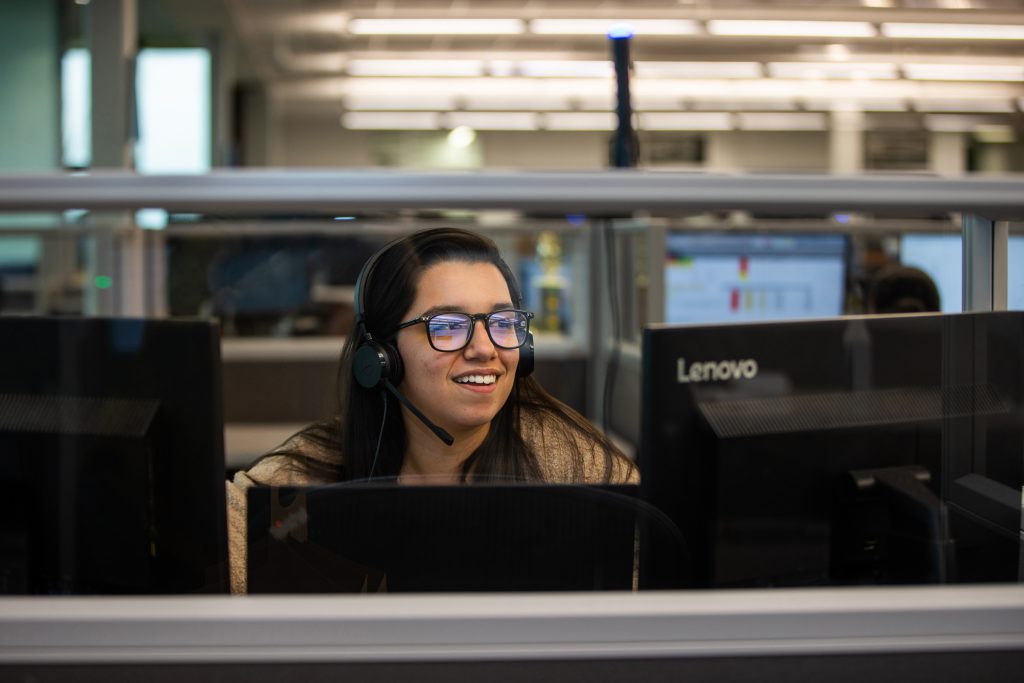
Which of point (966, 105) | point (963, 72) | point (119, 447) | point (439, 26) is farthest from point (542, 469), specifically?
point (966, 105)

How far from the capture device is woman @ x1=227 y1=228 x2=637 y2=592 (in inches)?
38.7

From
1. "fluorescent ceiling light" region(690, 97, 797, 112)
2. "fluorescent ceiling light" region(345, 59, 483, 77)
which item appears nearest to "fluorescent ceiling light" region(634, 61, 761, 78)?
"fluorescent ceiling light" region(690, 97, 797, 112)

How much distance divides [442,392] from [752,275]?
1.85 meters

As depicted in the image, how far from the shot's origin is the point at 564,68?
779 cm

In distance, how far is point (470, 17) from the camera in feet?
20.2

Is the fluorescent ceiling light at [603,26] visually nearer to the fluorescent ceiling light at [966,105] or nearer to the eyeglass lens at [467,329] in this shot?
the fluorescent ceiling light at [966,105]

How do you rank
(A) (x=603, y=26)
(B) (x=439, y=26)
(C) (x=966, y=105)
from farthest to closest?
1. (C) (x=966, y=105)
2. (B) (x=439, y=26)
3. (A) (x=603, y=26)

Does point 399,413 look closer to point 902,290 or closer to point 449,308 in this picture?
point 449,308

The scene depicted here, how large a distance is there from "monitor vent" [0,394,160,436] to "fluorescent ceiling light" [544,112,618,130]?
9.55 meters

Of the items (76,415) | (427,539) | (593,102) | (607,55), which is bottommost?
(427,539)

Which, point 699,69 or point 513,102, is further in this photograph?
point 513,102

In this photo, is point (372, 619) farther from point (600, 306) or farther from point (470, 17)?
point (470, 17)

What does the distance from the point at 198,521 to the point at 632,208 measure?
1.51 ft

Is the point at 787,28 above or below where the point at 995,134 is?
below
